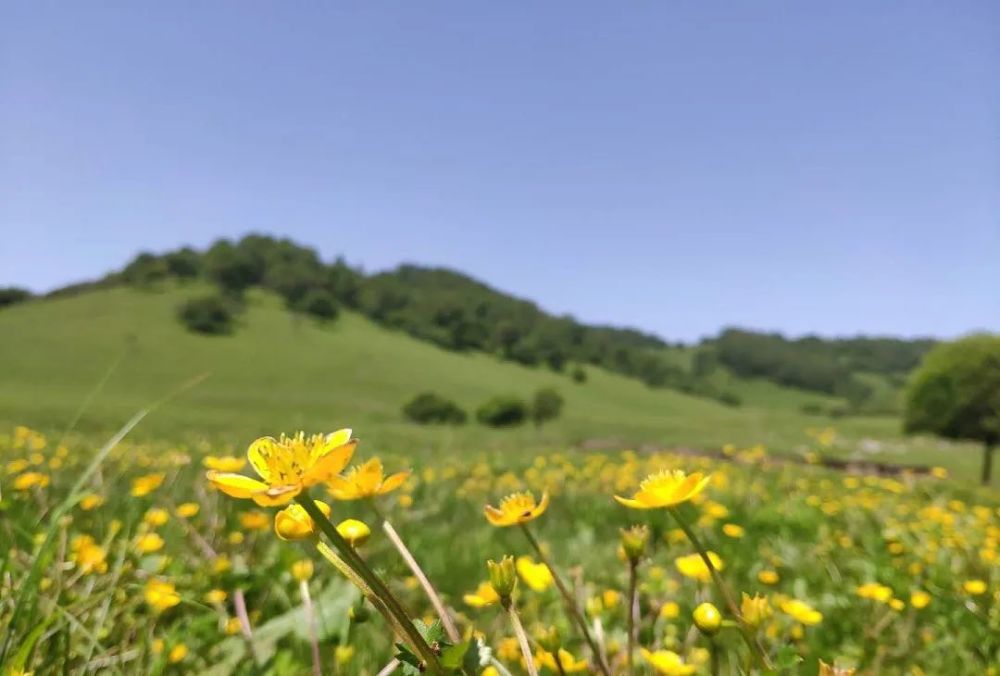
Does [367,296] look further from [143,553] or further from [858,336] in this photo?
[858,336]

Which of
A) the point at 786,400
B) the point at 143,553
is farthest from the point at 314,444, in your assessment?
the point at 786,400

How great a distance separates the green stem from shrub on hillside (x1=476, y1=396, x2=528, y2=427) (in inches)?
1839

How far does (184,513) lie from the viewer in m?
2.01

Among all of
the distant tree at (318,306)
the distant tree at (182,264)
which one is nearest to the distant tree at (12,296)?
the distant tree at (182,264)

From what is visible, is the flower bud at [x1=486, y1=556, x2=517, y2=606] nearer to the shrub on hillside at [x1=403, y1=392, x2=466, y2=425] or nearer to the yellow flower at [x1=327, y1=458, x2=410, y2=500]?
the yellow flower at [x1=327, y1=458, x2=410, y2=500]

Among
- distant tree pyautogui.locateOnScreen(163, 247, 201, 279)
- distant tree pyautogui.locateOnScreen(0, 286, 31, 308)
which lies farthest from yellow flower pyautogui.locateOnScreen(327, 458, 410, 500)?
distant tree pyautogui.locateOnScreen(163, 247, 201, 279)

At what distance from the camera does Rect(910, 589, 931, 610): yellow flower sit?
69.5 inches

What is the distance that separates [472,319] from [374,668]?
88858 mm

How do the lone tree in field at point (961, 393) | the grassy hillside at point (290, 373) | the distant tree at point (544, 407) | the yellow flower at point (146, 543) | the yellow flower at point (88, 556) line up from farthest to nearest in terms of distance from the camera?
the distant tree at point (544, 407) → the grassy hillside at point (290, 373) → the lone tree in field at point (961, 393) → the yellow flower at point (146, 543) → the yellow flower at point (88, 556)

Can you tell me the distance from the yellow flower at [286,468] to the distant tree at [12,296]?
272ft

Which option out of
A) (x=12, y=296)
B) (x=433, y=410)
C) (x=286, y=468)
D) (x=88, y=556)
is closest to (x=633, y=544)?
(x=286, y=468)

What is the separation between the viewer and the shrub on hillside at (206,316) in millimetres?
62159

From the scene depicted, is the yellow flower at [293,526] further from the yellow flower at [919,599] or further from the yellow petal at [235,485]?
the yellow flower at [919,599]

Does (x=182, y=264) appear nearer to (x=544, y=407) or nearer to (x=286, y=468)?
(x=544, y=407)
